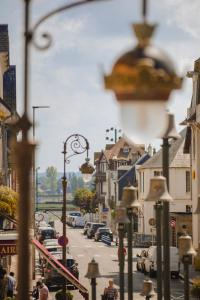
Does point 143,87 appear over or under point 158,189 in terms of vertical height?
over

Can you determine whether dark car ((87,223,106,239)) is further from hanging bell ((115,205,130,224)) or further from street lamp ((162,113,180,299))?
street lamp ((162,113,180,299))

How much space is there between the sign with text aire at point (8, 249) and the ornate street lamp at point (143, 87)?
19549 mm

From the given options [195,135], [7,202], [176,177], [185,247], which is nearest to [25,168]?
[185,247]

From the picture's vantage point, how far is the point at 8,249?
2469 cm

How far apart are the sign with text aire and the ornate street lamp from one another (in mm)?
19549

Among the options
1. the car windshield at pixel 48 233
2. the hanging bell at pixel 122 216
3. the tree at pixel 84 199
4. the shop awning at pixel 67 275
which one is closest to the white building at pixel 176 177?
the car windshield at pixel 48 233

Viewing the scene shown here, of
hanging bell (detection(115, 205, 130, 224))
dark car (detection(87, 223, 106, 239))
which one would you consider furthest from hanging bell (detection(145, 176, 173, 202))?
dark car (detection(87, 223, 106, 239))

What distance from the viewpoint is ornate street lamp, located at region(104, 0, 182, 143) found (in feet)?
17.9

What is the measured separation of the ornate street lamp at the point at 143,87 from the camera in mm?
5469

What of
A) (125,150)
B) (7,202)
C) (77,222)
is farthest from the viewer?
(125,150)

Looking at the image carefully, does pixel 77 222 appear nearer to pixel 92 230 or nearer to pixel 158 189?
pixel 92 230

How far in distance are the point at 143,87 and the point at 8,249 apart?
19.8 m

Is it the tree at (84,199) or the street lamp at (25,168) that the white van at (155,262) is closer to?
the street lamp at (25,168)

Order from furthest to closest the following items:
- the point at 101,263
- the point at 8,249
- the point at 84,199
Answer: the point at 84,199 → the point at 101,263 → the point at 8,249
